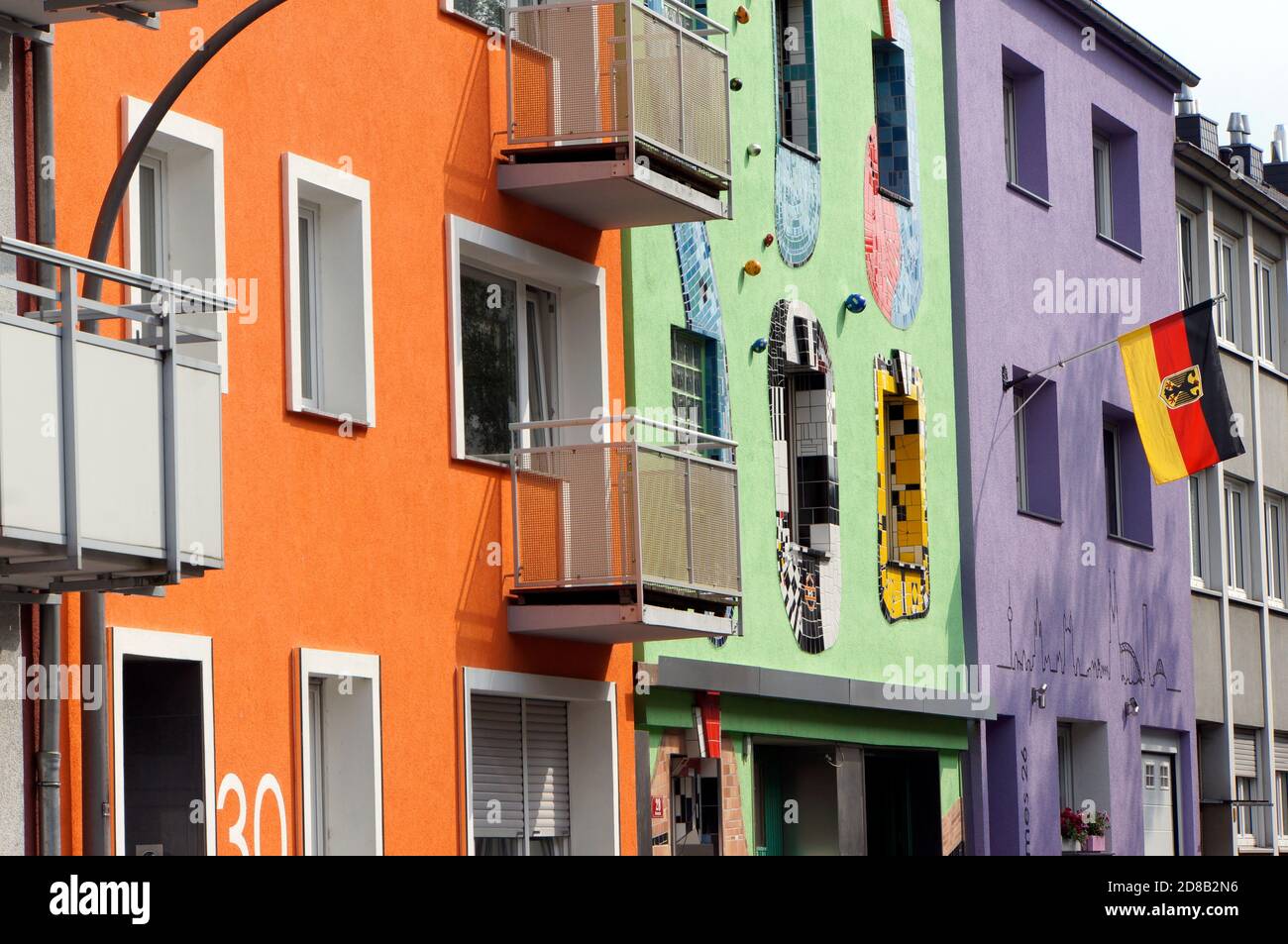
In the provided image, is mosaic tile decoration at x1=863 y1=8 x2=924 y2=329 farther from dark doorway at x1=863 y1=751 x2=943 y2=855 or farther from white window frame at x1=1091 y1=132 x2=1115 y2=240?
white window frame at x1=1091 y1=132 x2=1115 y2=240

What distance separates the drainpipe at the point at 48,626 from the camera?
12531 mm

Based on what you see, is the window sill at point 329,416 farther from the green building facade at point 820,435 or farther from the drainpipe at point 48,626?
the green building facade at point 820,435

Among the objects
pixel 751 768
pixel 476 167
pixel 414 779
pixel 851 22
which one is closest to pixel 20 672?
pixel 414 779

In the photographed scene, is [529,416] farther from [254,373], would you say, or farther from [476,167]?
[254,373]

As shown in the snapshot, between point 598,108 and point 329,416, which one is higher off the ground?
point 598,108

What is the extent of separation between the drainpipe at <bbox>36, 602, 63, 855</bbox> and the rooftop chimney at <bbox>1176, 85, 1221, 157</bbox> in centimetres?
2456

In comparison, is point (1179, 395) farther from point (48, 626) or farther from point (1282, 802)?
point (48, 626)

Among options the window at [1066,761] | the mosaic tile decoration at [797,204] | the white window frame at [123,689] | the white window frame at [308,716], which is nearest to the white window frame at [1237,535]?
the window at [1066,761]

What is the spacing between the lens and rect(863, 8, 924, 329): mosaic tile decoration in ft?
77.5

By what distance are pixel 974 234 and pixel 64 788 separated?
1521 centimetres

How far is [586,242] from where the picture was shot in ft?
61.8

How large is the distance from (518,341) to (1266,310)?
20.5 meters

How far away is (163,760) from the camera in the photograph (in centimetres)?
1405

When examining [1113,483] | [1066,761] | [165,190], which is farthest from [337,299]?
[1113,483]
